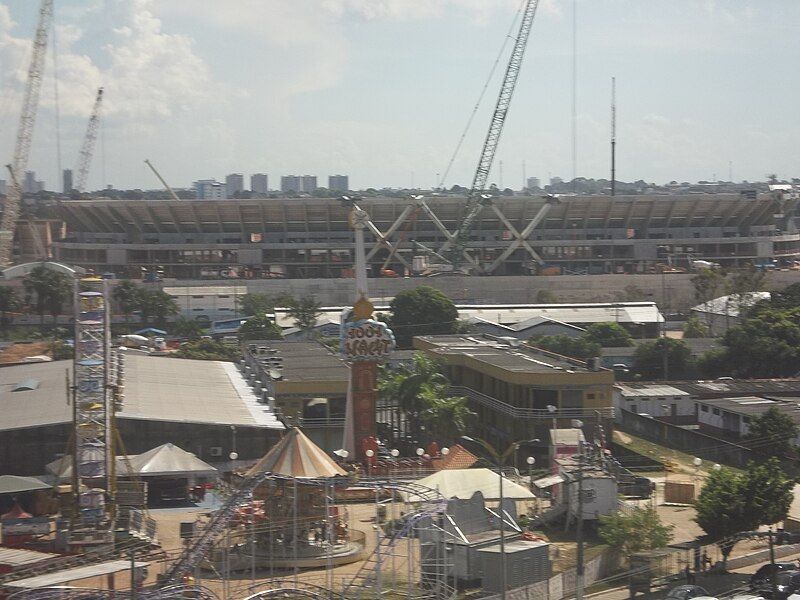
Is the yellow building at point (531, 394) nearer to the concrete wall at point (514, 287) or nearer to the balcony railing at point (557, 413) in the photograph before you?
the balcony railing at point (557, 413)

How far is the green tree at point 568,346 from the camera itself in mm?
75688

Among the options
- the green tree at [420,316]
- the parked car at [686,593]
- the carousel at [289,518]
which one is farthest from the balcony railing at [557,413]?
the green tree at [420,316]

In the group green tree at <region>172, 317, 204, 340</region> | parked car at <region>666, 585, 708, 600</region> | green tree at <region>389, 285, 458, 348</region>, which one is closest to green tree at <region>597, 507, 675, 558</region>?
parked car at <region>666, 585, 708, 600</region>

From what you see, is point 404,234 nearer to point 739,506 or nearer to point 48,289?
point 48,289

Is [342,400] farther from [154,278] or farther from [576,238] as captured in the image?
[576,238]

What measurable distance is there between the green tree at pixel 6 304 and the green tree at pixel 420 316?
3221cm

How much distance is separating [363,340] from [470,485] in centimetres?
855

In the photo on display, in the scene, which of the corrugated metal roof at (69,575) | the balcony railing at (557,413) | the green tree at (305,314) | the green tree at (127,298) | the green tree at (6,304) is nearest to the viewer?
the corrugated metal roof at (69,575)

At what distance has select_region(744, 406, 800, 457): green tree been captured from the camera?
46.6 metres

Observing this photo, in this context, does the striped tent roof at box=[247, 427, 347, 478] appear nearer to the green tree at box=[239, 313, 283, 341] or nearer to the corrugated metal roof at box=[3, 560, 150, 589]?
the corrugated metal roof at box=[3, 560, 150, 589]

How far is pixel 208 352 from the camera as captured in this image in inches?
2918

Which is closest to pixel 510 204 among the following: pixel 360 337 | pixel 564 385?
pixel 564 385

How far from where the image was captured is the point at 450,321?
285 ft

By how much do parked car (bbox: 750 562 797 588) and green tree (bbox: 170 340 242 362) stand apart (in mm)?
43684
